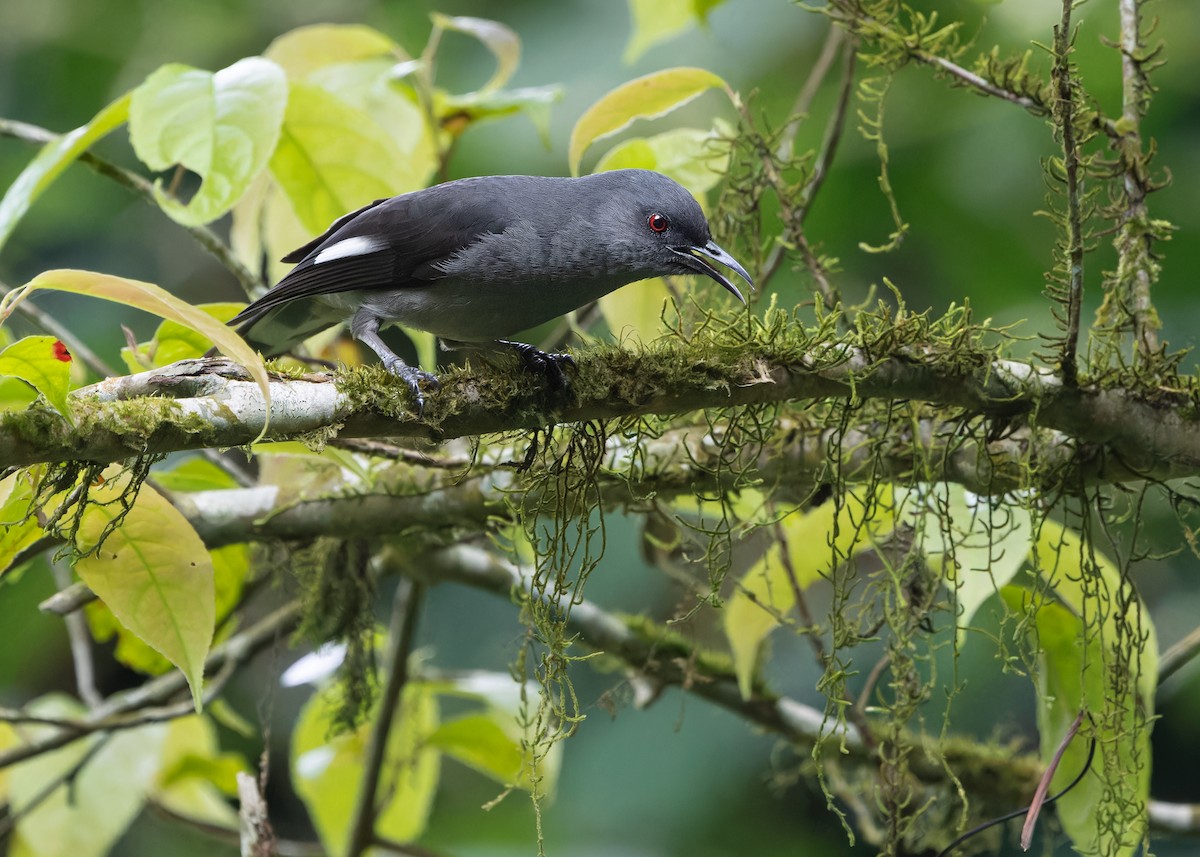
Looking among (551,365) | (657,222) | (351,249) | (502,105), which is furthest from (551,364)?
(502,105)

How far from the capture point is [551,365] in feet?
7.11

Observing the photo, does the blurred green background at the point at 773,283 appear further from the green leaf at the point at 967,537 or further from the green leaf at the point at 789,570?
the green leaf at the point at 967,537

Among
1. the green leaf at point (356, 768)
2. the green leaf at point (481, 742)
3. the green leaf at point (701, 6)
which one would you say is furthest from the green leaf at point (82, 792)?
the green leaf at point (701, 6)

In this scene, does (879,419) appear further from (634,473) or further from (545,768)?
(545,768)

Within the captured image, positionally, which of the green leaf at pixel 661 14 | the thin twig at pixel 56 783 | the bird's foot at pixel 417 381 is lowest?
the thin twig at pixel 56 783

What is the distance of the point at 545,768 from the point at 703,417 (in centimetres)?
129

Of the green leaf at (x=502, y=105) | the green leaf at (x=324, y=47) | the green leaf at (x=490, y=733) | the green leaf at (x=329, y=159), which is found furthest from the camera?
the green leaf at (x=490, y=733)

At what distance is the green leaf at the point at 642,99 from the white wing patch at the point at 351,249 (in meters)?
0.54

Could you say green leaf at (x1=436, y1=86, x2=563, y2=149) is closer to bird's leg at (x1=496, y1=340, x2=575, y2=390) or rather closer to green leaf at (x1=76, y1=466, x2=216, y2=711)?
bird's leg at (x1=496, y1=340, x2=575, y2=390)

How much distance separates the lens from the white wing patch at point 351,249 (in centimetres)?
274

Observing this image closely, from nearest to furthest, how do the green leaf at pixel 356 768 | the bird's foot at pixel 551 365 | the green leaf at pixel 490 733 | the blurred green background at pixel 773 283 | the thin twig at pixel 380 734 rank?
the bird's foot at pixel 551 365
the thin twig at pixel 380 734
the green leaf at pixel 490 733
the green leaf at pixel 356 768
the blurred green background at pixel 773 283

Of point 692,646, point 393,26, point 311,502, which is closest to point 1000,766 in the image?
point 692,646

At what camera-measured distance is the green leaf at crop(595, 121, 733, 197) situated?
2949 millimetres

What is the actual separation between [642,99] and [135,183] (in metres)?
1.33
